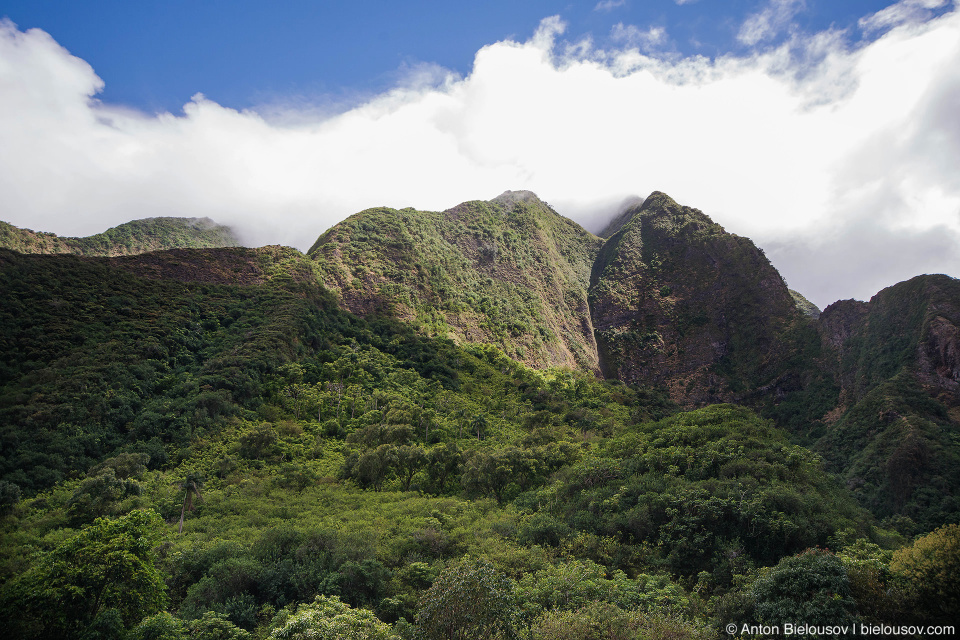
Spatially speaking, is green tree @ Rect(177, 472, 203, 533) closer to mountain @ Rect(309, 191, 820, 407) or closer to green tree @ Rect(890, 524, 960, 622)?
green tree @ Rect(890, 524, 960, 622)

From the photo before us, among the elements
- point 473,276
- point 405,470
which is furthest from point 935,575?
point 473,276

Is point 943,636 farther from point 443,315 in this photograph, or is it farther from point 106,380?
point 443,315

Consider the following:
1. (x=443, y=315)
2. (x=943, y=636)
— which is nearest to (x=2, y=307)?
(x=443, y=315)

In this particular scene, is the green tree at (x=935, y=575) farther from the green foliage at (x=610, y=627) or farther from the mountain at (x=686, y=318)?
the mountain at (x=686, y=318)

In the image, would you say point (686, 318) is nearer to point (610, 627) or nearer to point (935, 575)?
point (935, 575)

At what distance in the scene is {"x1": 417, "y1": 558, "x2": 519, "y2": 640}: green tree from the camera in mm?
16391

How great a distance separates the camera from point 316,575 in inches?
1064

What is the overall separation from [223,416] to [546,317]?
84132 mm

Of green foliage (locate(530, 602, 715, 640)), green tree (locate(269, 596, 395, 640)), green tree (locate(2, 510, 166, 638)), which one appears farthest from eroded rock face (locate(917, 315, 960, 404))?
green tree (locate(2, 510, 166, 638))

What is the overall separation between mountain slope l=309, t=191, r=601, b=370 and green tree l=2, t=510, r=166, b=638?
69.2m

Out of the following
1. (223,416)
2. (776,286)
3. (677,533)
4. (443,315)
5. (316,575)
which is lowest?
(316,575)

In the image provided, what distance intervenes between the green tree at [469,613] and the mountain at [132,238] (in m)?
86.9

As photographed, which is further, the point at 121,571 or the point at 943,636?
the point at 121,571

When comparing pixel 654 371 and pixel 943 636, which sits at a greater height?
pixel 654 371
